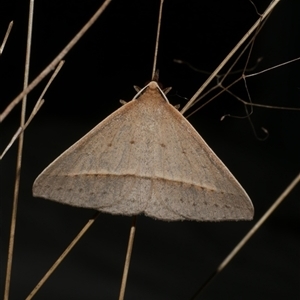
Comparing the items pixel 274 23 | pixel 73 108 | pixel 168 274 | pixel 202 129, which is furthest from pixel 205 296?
pixel 274 23

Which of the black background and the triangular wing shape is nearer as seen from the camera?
the triangular wing shape

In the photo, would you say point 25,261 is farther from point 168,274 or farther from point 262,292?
point 262,292

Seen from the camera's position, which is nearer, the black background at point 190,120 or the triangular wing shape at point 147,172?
the triangular wing shape at point 147,172

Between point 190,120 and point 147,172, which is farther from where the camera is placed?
point 190,120

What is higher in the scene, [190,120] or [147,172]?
[147,172]
